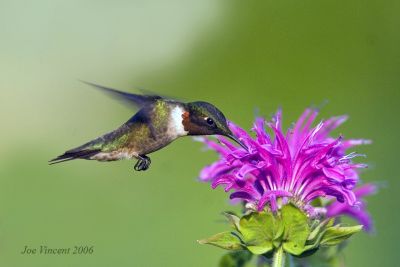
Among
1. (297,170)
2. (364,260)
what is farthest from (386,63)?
(297,170)

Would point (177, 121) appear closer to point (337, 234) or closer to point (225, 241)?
point (225, 241)

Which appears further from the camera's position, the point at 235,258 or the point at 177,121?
the point at 235,258

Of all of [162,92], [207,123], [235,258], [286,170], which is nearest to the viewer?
[207,123]

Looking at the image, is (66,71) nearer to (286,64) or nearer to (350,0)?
(286,64)

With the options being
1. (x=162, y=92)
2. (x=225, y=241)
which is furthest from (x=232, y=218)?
(x=162, y=92)

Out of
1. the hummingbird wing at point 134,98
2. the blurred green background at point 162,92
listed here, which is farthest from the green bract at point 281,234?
the blurred green background at point 162,92

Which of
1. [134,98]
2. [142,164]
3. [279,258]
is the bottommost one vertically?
[279,258]

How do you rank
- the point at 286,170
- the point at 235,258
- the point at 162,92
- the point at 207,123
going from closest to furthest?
the point at 207,123, the point at 286,170, the point at 235,258, the point at 162,92
